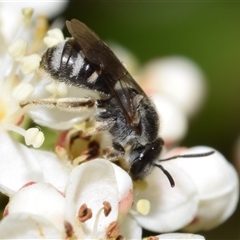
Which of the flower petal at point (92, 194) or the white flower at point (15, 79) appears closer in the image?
the flower petal at point (92, 194)

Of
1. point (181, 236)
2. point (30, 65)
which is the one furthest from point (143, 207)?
point (30, 65)

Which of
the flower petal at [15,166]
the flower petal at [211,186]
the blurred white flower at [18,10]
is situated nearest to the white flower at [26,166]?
the flower petal at [15,166]

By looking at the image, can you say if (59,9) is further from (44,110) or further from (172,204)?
(172,204)

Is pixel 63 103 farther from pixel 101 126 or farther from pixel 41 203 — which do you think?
pixel 41 203

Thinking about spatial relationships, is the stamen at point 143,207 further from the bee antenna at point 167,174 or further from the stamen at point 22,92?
the stamen at point 22,92

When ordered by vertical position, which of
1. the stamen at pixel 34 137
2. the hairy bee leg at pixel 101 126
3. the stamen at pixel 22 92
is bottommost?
the hairy bee leg at pixel 101 126

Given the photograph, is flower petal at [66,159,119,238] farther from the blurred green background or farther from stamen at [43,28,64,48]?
the blurred green background
